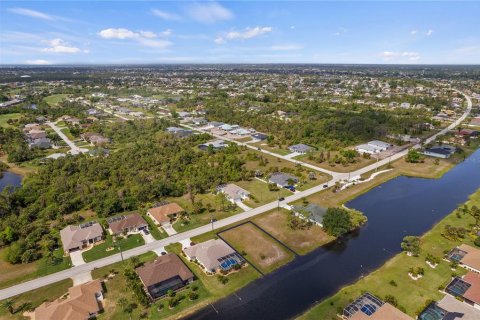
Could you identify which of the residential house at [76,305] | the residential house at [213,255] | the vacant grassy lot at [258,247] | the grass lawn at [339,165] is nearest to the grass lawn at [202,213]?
the vacant grassy lot at [258,247]

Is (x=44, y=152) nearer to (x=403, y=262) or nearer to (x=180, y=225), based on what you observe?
(x=180, y=225)

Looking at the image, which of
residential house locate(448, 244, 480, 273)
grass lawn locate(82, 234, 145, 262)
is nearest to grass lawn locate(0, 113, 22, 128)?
grass lawn locate(82, 234, 145, 262)

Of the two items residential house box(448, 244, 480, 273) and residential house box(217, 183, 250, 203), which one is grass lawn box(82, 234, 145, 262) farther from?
residential house box(448, 244, 480, 273)

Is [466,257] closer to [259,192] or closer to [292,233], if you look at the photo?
[292,233]

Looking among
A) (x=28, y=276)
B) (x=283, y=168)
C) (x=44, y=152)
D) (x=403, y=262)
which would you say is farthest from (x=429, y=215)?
(x=44, y=152)

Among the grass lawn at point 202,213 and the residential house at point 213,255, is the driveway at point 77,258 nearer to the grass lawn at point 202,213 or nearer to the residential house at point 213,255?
the grass lawn at point 202,213
